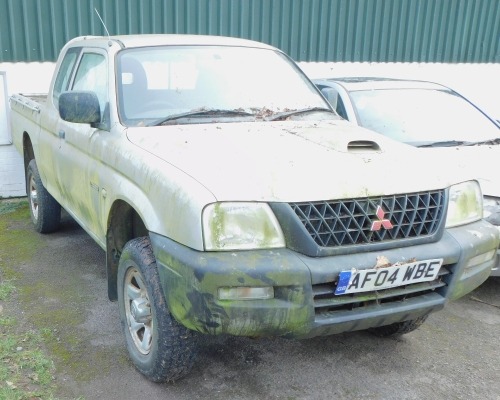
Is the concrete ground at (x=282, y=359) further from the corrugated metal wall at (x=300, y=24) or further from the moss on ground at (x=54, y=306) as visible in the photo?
the corrugated metal wall at (x=300, y=24)

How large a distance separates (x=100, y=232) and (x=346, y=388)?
1854 mm

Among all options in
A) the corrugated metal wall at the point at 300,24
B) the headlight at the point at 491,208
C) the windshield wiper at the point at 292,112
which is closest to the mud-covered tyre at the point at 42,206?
the corrugated metal wall at the point at 300,24

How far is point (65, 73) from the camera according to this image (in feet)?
Answer: 15.4

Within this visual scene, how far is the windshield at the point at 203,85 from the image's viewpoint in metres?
3.55

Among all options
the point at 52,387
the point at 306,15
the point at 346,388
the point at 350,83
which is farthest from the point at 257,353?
the point at 306,15

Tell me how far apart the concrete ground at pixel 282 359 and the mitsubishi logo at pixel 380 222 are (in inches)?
40.8

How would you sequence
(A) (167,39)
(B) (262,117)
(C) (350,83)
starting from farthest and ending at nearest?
1. (C) (350,83)
2. (A) (167,39)
3. (B) (262,117)

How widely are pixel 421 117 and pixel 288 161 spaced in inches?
111

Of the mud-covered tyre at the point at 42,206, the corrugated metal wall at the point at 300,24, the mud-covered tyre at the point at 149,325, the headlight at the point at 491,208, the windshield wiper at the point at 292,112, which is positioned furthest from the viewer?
the corrugated metal wall at the point at 300,24

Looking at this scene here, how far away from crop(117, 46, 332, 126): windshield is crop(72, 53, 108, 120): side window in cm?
17

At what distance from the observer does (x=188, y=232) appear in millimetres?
2502

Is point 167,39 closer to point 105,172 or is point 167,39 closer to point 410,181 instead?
point 105,172

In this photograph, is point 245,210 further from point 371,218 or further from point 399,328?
point 399,328

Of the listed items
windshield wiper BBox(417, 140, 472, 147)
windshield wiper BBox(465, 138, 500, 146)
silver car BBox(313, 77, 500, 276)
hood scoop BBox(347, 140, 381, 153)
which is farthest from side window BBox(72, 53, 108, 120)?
windshield wiper BBox(465, 138, 500, 146)
